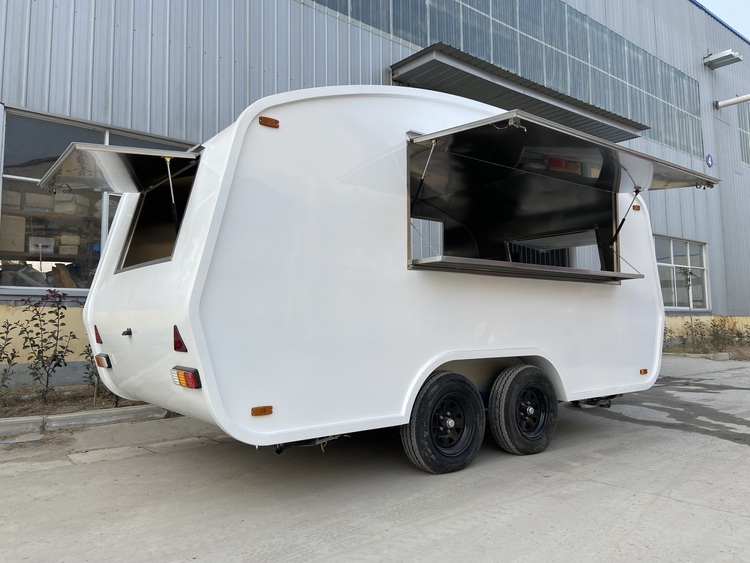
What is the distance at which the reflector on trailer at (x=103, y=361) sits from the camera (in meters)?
5.00

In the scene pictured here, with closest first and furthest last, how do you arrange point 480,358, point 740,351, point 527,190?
point 480,358 → point 527,190 → point 740,351

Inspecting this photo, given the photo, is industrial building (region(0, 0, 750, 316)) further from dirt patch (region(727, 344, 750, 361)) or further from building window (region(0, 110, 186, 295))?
dirt patch (region(727, 344, 750, 361))

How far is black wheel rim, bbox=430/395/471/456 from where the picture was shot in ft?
15.4

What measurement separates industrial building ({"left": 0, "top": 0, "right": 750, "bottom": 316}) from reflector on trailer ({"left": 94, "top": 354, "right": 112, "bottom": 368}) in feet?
4.88

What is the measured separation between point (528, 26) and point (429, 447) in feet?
44.0

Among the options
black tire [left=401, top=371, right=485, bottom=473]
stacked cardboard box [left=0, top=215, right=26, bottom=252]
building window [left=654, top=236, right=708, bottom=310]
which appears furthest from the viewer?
building window [left=654, top=236, right=708, bottom=310]

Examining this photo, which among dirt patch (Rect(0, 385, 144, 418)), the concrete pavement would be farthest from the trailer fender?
dirt patch (Rect(0, 385, 144, 418))

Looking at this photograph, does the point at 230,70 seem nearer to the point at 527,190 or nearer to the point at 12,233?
the point at 12,233

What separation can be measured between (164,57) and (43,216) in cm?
306

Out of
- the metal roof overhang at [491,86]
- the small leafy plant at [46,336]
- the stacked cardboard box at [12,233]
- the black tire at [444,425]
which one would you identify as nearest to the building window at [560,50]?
the metal roof overhang at [491,86]

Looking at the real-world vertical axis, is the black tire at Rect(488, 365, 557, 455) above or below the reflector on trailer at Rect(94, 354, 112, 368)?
below

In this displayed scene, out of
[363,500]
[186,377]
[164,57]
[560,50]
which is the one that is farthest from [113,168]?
[560,50]

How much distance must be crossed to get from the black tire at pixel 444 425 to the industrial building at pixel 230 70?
1.49m

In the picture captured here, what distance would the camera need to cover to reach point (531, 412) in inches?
212
